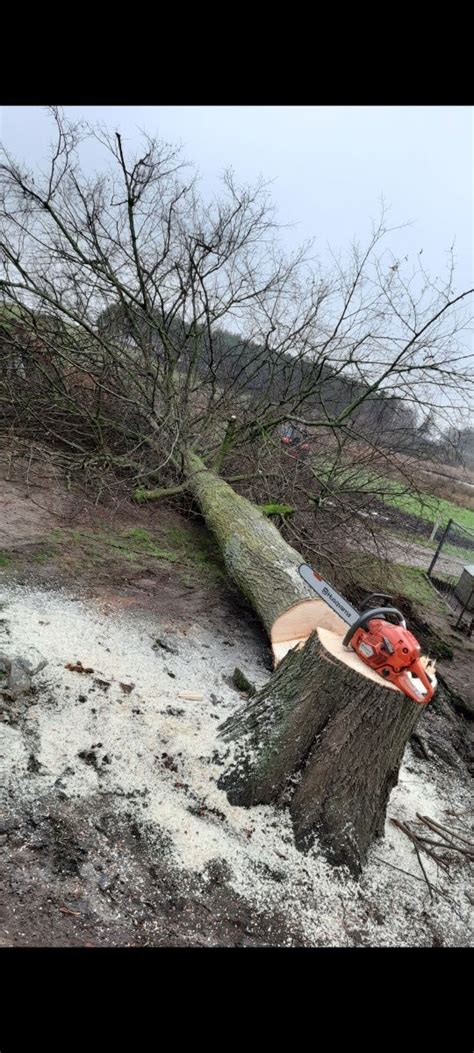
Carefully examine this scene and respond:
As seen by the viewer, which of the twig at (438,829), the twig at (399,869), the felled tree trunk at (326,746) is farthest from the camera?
the twig at (438,829)

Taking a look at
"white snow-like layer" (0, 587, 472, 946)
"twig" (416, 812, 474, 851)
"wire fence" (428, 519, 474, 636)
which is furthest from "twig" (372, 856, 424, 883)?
"wire fence" (428, 519, 474, 636)

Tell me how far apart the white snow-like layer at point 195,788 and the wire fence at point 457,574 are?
2.64 meters

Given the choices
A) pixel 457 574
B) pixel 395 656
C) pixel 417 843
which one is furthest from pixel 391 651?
pixel 457 574

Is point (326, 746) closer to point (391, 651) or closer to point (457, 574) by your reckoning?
point (391, 651)

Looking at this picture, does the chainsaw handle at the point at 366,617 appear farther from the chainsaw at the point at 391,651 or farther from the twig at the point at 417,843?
the twig at the point at 417,843

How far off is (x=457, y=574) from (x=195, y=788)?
7.10m

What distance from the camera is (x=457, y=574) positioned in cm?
846

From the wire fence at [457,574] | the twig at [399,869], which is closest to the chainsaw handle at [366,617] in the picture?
the twig at [399,869]

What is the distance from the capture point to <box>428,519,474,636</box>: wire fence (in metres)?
5.39

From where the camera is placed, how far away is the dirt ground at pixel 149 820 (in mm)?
1731

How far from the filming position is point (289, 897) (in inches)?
77.8
